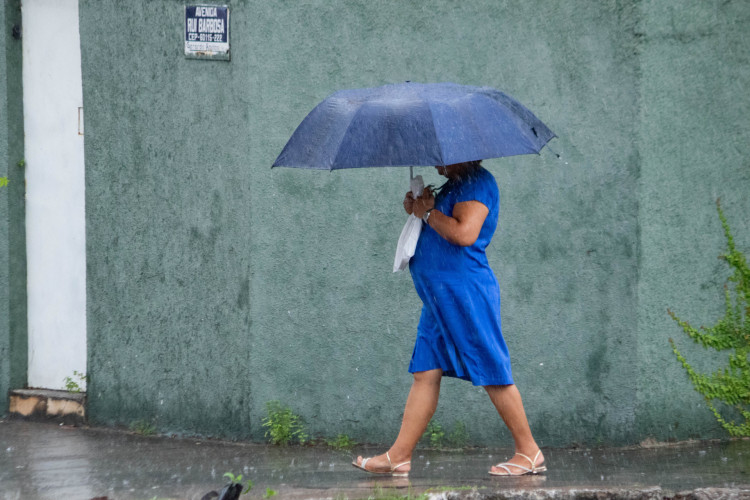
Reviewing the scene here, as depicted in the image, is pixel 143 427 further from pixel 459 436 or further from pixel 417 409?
pixel 417 409

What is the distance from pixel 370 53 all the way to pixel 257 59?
725mm

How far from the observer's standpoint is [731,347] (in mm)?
5641

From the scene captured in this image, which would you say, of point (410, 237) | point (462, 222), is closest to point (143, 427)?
point (410, 237)

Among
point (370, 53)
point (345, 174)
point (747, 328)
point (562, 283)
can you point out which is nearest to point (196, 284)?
point (345, 174)

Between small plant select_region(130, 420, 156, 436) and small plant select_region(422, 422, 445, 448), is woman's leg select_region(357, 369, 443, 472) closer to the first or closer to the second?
small plant select_region(422, 422, 445, 448)

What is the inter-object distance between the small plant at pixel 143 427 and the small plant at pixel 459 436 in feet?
6.71

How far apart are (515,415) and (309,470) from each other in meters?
1.33

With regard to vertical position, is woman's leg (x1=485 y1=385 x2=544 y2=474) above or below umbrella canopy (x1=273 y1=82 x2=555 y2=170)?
below

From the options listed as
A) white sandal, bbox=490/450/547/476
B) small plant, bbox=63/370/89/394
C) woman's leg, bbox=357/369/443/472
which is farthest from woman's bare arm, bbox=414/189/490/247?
small plant, bbox=63/370/89/394

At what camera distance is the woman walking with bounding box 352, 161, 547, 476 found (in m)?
4.31

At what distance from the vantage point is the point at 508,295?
571 centimetres

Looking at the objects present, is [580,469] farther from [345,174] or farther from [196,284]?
[196,284]

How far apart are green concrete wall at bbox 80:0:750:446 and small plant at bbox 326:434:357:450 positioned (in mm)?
90

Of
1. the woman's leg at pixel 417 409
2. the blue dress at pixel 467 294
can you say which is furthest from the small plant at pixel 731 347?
the woman's leg at pixel 417 409
